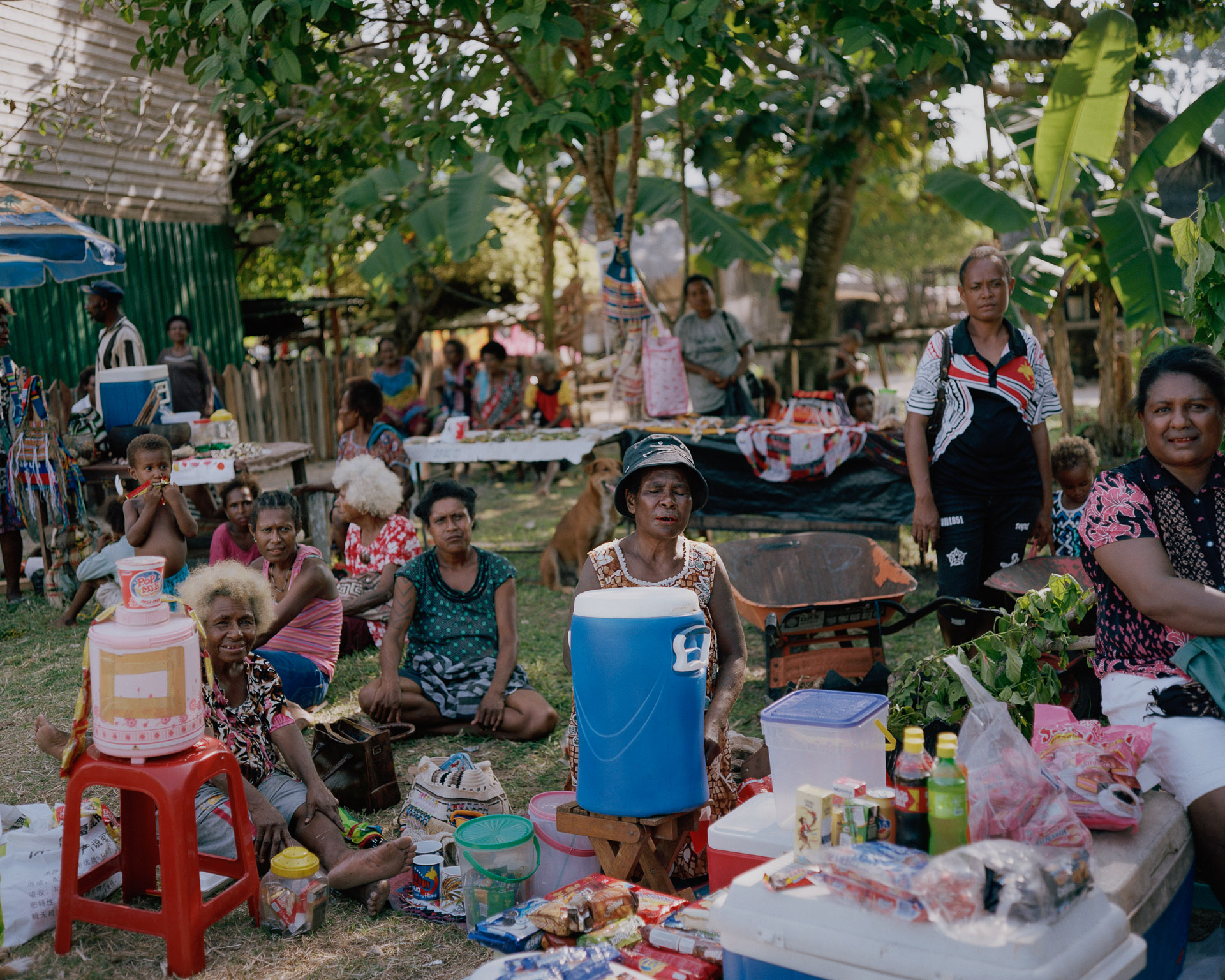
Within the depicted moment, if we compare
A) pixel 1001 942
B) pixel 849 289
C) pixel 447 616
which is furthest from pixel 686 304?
pixel 849 289

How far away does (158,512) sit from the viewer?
6188 mm

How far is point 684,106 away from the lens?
8.71 metres

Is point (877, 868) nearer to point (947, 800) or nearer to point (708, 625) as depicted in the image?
point (947, 800)

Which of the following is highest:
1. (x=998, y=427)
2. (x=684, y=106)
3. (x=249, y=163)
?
(x=249, y=163)

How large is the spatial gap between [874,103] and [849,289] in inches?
910

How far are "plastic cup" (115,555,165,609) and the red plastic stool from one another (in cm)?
46

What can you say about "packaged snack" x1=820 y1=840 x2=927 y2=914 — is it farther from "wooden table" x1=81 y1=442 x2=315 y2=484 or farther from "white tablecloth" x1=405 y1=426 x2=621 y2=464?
"white tablecloth" x1=405 y1=426 x2=621 y2=464

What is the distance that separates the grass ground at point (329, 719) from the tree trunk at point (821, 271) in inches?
218

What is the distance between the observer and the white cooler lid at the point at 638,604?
9.67ft

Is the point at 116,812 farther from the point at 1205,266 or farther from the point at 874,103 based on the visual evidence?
the point at 874,103

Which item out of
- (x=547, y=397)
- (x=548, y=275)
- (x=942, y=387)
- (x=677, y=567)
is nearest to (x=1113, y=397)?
(x=547, y=397)

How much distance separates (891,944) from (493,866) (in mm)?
1536

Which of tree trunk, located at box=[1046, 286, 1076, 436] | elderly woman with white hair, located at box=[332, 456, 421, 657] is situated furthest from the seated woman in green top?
tree trunk, located at box=[1046, 286, 1076, 436]

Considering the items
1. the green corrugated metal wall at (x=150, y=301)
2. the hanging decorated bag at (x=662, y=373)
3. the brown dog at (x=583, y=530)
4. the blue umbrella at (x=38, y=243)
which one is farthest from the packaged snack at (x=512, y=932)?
the green corrugated metal wall at (x=150, y=301)
